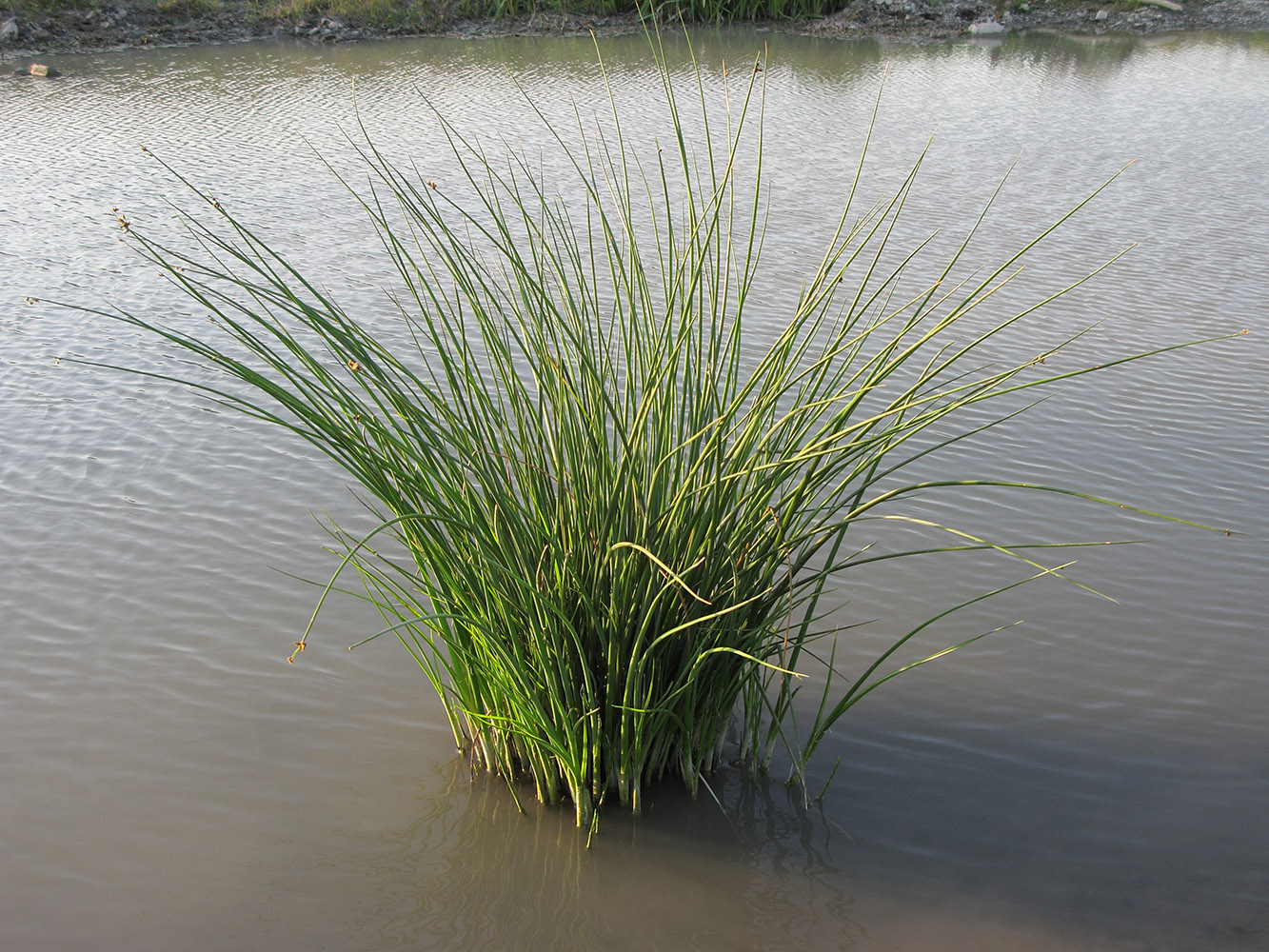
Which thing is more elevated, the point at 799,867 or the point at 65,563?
the point at 65,563

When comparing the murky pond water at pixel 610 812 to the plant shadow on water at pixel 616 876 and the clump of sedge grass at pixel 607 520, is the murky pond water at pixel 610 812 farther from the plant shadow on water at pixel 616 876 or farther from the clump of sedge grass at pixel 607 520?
the clump of sedge grass at pixel 607 520

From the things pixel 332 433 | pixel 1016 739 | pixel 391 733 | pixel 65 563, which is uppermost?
pixel 332 433

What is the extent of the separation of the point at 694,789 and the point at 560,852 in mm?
318

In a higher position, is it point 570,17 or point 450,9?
point 450,9

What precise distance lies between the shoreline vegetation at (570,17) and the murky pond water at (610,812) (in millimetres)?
10943

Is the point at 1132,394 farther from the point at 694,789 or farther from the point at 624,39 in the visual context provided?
the point at 624,39

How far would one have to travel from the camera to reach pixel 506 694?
199 centimetres

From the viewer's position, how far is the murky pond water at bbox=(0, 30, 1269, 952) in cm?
195

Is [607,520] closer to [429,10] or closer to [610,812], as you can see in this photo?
[610,812]

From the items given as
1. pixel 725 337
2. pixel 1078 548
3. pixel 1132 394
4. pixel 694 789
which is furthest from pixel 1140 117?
pixel 694 789

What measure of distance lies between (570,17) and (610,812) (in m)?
15.6

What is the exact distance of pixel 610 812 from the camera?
2.13 metres

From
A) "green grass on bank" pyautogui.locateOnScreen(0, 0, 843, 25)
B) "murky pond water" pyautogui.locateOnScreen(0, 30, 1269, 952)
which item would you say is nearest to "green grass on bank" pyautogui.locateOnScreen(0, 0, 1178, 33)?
"green grass on bank" pyautogui.locateOnScreen(0, 0, 843, 25)

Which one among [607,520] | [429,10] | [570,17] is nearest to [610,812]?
[607,520]
